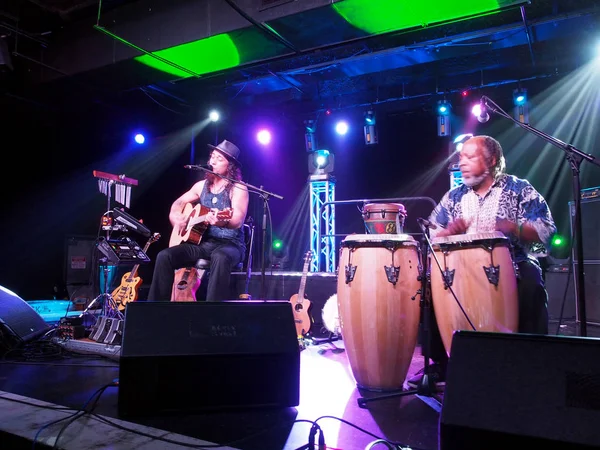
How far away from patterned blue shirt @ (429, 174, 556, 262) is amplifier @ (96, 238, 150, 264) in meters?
3.26

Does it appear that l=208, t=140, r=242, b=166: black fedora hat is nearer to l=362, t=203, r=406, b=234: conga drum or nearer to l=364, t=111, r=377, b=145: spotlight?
l=362, t=203, r=406, b=234: conga drum

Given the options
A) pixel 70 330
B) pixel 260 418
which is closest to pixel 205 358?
pixel 260 418

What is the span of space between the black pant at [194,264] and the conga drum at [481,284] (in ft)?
7.28

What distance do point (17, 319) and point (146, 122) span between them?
5287 millimetres

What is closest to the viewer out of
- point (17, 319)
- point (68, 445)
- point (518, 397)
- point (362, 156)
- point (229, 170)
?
point (518, 397)

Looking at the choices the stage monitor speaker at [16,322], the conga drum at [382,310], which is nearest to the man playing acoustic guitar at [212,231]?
the stage monitor speaker at [16,322]

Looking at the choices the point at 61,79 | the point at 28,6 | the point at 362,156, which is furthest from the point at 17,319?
the point at 362,156

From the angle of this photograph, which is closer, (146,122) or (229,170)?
(229,170)

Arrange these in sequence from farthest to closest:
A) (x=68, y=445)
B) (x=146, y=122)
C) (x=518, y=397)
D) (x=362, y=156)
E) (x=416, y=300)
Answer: (x=362, y=156)
(x=146, y=122)
(x=416, y=300)
(x=68, y=445)
(x=518, y=397)

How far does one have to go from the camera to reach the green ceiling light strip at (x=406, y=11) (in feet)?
13.9

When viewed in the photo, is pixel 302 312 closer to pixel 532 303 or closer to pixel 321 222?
pixel 532 303

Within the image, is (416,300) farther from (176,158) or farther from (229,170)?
(176,158)

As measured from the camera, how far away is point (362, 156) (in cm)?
955

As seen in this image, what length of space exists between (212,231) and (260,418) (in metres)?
2.65
